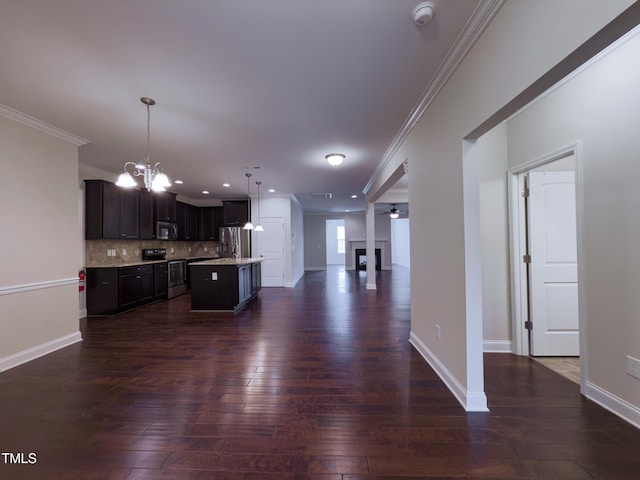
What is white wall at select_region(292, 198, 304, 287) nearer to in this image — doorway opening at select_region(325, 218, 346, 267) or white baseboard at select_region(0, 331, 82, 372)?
white baseboard at select_region(0, 331, 82, 372)

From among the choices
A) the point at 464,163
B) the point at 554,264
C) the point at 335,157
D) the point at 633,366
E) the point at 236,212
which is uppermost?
the point at 335,157

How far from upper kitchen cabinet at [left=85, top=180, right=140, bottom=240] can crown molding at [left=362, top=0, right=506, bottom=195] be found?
208 inches

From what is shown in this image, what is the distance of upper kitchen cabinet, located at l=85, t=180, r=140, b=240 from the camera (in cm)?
474

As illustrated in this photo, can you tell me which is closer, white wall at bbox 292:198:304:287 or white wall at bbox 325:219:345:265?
white wall at bbox 292:198:304:287

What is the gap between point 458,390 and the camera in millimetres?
2096

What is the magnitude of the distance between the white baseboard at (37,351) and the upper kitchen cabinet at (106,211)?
6.81ft

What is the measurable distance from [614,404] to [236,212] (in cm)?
769

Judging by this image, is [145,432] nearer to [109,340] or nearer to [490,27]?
[109,340]

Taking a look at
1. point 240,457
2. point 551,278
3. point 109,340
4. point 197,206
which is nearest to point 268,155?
point 109,340

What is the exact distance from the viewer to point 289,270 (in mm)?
7738

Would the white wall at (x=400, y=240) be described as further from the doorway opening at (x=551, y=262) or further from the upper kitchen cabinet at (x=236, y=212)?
the doorway opening at (x=551, y=262)

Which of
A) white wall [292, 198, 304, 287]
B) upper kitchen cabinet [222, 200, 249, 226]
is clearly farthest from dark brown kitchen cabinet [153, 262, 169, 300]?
white wall [292, 198, 304, 287]

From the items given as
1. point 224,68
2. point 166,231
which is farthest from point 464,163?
point 166,231

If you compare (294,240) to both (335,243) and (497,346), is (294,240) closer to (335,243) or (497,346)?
(497,346)
